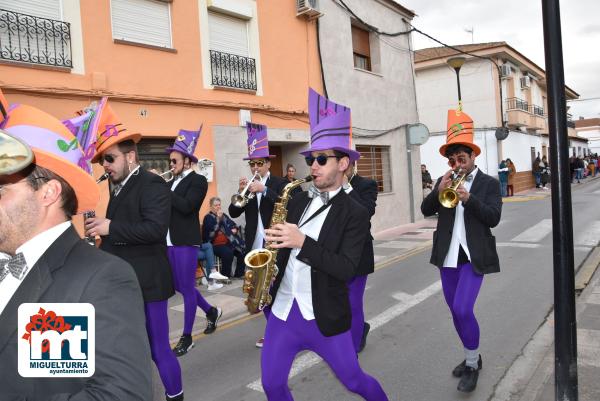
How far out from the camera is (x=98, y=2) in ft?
24.8

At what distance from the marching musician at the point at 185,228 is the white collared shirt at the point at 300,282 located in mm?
2193

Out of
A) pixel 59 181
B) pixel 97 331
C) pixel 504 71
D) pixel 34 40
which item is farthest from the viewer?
pixel 504 71

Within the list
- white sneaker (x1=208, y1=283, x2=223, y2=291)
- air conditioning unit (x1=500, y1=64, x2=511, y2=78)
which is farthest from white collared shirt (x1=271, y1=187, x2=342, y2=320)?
air conditioning unit (x1=500, y1=64, x2=511, y2=78)

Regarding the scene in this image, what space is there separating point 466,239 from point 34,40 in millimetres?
6730

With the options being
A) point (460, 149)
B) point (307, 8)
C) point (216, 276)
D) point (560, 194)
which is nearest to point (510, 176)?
point (307, 8)

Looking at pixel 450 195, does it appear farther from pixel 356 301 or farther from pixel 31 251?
pixel 31 251

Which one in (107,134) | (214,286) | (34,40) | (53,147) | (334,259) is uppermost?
(34,40)

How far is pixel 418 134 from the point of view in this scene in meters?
14.8

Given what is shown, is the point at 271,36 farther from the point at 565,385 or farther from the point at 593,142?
the point at 593,142

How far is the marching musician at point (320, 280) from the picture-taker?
2.56 meters

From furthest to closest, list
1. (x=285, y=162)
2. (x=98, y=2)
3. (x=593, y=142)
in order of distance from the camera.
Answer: (x=593, y=142), (x=285, y=162), (x=98, y=2)

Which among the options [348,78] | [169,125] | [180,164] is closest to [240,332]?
[180,164]

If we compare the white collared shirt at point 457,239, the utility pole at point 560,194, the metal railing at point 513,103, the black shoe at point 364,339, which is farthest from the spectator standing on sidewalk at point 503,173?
the utility pole at point 560,194

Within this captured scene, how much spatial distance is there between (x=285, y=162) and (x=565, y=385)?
9.28 m
